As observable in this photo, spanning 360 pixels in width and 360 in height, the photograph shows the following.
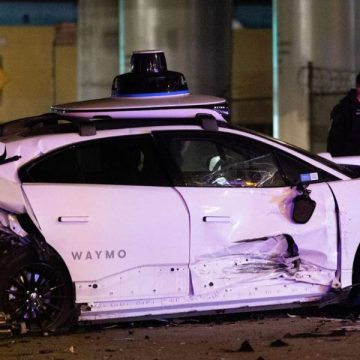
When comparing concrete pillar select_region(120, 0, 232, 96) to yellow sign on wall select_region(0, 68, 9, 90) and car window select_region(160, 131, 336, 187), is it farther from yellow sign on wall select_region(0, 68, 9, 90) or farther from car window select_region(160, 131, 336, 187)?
yellow sign on wall select_region(0, 68, 9, 90)

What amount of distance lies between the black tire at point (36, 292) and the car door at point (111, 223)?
0.30 feet

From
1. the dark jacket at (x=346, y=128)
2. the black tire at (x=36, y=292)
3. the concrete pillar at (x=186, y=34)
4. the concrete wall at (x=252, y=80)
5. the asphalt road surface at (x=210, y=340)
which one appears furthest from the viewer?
the concrete wall at (x=252, y=80)

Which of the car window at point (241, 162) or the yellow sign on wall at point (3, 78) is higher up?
the yellow sign on wall at point (3, 78)

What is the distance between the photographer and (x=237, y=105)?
68.9 feet

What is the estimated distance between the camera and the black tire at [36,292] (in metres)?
5.98

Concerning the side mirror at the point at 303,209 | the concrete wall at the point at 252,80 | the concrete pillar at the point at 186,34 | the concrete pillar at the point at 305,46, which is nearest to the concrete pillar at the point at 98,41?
the concrete pillar at the point at 186,34

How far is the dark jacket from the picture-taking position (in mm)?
8445

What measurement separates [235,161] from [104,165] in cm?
92

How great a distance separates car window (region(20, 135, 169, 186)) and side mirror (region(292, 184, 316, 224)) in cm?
91

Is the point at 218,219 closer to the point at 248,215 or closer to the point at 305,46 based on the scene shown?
the point at 248,215

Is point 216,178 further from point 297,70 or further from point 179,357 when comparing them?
point 297,70

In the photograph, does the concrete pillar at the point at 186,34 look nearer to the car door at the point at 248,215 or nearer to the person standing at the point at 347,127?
the person standing at the point at 347,127

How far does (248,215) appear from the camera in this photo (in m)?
6.31

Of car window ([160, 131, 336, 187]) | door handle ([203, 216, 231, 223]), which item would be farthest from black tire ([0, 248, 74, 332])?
car window ([160, 131, 336, 187])
